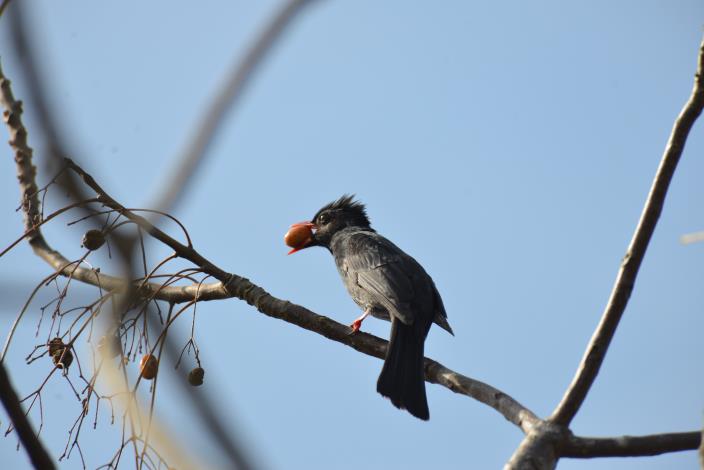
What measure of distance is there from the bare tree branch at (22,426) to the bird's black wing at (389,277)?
3683mm

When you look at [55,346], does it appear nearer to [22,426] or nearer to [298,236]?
[22,426]

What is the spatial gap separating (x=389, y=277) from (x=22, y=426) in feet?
14.4

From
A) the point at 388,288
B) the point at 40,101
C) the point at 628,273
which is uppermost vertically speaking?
the point at 388,288

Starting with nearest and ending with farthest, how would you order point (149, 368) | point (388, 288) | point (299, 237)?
point (149, 368) < point (388, 288) < point (299, 237)

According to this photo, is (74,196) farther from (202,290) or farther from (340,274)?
(340,274)

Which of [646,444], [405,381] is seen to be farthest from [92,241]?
[646,444]

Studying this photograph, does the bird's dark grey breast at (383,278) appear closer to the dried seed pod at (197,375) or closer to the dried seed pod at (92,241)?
the dried seed pod at (197,375)

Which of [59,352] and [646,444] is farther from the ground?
[59,352]

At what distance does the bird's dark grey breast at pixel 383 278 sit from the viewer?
5734 millimetres

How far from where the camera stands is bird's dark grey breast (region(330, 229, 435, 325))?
573cm

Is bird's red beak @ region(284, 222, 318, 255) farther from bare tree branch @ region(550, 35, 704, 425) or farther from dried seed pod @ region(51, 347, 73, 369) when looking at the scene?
bare tree branch @ region(550, 35, 704, 425)

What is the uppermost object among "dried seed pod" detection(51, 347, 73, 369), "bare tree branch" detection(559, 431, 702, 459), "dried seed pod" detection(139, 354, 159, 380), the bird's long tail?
"dried seed pod" detection(51, 347, 73, 369)

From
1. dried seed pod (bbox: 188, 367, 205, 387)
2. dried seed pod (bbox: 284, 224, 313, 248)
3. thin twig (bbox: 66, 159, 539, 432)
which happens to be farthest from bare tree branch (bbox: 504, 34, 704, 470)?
dried seed pod (bbox: 284, 224, 313, 248)

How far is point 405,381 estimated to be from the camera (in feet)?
15.8
